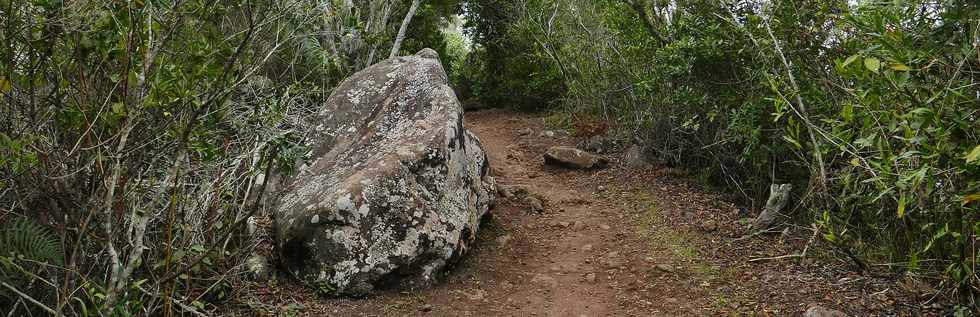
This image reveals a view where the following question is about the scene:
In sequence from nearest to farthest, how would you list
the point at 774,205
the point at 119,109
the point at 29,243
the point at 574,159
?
the point at 119,109 < the point at 29,243 < the point at 774,205 < the point at 574,159

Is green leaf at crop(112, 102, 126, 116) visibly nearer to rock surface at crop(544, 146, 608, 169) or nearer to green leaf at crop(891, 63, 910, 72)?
green leaf at crop(891, 63, 910, 72)

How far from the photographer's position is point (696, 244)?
6285 millimetres

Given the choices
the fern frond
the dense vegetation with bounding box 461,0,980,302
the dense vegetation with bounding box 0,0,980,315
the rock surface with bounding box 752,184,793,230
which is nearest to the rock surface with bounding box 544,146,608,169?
the dense vegetation with bounding box 461,0,980,302

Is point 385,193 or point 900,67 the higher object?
point 900,67

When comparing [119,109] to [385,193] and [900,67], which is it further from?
[900,67]

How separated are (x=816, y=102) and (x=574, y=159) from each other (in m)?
3.61

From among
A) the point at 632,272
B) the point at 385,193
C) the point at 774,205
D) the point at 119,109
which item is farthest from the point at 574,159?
the point at 119,109

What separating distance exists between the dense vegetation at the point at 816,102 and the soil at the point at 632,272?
0.31 m

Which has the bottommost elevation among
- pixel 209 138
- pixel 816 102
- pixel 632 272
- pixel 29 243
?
pixel 632 272

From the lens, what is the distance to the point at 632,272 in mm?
5871

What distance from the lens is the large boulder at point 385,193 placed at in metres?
5.27

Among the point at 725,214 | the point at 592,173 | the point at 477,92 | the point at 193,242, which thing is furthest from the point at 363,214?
the point at 477,92

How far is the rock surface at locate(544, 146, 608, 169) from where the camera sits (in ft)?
29.7

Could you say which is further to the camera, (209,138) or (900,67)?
(209,138)
